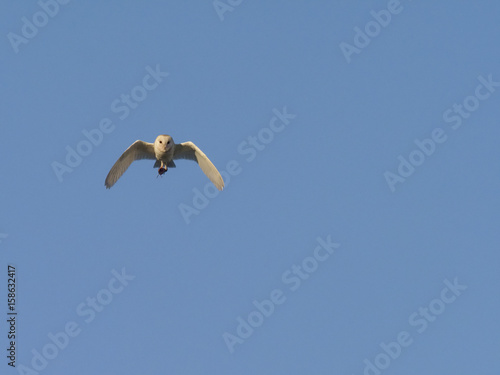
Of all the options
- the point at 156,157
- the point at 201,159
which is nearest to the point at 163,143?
the point at 156,157

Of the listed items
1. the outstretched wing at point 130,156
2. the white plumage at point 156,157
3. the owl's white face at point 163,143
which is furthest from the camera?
the outstretched wing at point 130,156

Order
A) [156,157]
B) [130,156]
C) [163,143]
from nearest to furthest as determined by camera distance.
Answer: [163,143]
[156,157]
[130,156]

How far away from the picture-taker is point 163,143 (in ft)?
163

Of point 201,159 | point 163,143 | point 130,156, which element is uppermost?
point 130,156

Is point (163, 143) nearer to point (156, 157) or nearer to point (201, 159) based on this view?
point (156, 157)

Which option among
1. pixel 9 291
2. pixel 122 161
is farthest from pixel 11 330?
pixel 122 161

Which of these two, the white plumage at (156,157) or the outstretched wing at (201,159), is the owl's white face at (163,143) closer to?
the white plumage at (156,157)

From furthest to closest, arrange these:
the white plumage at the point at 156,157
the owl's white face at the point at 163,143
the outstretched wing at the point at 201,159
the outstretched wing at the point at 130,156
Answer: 1. the outstretched wing at the point at 201,159
2. the outstretched wing at the point at 130,156
3. the white plumage at the point at 156,157
4. the owl's white face at the point at 163,143

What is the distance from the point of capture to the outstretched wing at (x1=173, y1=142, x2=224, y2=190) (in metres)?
51.3

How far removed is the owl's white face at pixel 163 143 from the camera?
163 ft

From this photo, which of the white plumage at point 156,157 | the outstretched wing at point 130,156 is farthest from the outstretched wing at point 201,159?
the outstretched wing at point 130,156

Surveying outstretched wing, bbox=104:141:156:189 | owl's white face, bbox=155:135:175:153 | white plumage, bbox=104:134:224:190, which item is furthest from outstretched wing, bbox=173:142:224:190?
owl's white face, bbox=155:135:175:153

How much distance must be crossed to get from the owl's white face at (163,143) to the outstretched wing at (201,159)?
1.38 m

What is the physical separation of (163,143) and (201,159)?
241 centimetres
